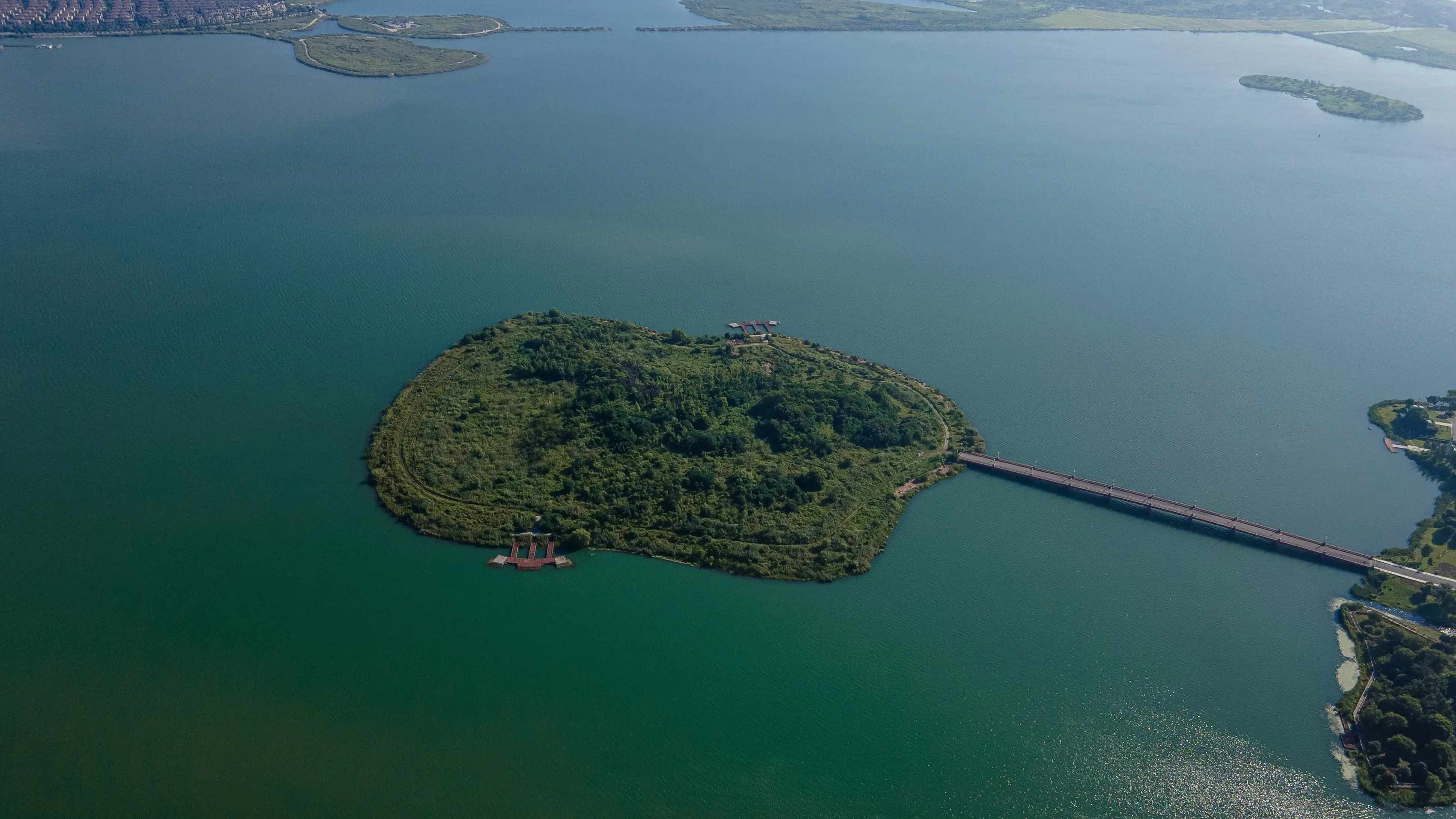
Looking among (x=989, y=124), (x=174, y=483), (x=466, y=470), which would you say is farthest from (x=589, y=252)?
(x=989, y=124)

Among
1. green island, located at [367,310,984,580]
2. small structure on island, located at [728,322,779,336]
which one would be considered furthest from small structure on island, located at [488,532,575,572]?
small structure on island, located at [728,322,779,336]

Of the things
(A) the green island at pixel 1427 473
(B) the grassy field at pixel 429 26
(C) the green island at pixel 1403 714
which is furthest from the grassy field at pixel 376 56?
(C) the green island at pixel 1403 714

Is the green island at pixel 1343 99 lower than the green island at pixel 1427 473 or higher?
higher

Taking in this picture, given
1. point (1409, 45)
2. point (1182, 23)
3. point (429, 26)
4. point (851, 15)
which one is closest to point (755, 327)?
point (429, 26)

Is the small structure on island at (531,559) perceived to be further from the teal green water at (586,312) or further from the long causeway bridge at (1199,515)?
the long causeway bridge at (1199,515)

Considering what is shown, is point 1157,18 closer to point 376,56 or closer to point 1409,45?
point 1409,45

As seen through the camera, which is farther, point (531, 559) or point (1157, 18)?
point (1157, 18)
